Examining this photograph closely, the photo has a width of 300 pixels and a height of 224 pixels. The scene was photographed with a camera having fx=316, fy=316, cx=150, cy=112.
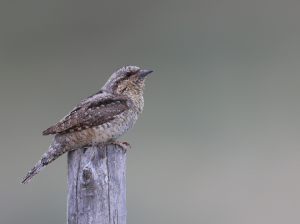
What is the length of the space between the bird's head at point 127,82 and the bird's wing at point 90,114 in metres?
0.24

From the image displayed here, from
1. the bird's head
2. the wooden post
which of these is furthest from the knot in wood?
the bird's head

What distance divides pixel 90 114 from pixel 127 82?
25.1 inches

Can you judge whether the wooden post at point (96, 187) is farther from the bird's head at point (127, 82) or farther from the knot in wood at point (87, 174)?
the bird's head at point (127, 82)

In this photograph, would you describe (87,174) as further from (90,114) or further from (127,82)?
(127,82)

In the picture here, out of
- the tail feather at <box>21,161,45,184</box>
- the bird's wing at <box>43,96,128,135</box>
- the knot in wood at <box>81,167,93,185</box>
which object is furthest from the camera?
the bird's wing at <box>43,96,128,135</box>

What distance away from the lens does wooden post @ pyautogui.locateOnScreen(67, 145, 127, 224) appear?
2.09 meters

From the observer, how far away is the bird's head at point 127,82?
313 centimetres

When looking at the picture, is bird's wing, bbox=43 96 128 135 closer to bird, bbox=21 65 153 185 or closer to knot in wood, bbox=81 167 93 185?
bird, bbox=21 65 153 185

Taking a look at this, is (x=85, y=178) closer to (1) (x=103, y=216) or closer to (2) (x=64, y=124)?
(1) (x=103, y=216)

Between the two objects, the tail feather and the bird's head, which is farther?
the bird's head

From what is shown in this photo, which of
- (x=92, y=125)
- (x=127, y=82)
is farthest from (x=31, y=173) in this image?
(x=127, y=82)

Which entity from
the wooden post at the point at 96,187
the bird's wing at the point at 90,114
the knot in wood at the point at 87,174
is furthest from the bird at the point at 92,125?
A: the knot in wood at the point at 87,174

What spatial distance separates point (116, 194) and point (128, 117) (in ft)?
2.84

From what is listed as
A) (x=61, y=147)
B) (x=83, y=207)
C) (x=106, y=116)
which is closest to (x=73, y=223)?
(x=83, y=207)
